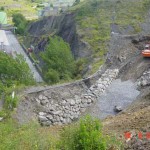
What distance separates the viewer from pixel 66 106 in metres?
32.0

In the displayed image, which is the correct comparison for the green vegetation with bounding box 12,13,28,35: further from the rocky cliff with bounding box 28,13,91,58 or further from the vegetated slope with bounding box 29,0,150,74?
the vegetated slope with bounding box 29,0,150,74

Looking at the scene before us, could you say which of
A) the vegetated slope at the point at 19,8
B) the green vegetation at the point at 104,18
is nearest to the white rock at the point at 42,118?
the green vegetation at the point at 104,18

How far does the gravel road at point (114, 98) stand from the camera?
1200 inches

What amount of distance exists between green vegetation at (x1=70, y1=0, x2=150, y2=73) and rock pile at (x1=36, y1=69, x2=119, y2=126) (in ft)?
35.4

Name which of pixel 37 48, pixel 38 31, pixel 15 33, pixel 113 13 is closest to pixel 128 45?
pixel 113 13

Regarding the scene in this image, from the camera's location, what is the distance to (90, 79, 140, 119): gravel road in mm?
30478

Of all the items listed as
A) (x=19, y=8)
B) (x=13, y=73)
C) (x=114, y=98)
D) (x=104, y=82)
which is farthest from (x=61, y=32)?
(x=19, y=8)

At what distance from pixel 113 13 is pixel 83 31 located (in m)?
7.84

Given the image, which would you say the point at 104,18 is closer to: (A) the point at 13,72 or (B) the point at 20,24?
(A) the point at 13,72

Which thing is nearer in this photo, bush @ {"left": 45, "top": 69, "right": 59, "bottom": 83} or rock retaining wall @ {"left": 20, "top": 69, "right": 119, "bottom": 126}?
rock retaining wall @ {"left": 20, "top": 69, "right": 119, "bottom": 126}

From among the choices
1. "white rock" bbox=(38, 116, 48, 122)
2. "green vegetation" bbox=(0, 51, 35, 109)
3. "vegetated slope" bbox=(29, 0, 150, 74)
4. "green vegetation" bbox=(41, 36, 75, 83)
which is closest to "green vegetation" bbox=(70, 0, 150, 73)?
"vegetated slope" bbox=(29, 0, 150, 74)

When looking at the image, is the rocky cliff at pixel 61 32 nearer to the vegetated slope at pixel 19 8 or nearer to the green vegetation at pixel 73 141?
the green vegetation at pixel 73 141

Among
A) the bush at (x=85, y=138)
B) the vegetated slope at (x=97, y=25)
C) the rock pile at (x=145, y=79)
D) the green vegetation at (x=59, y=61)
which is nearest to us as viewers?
→ the bush at (x=85, y=138)

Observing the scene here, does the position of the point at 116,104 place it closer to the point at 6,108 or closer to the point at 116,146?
the point at 6,108
